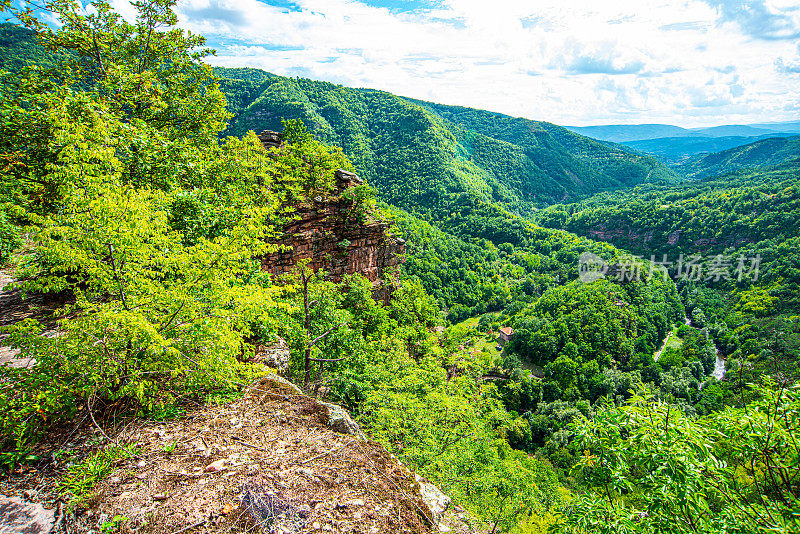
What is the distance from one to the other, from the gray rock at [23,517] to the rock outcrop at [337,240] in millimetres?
13680

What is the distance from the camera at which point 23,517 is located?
399 cm

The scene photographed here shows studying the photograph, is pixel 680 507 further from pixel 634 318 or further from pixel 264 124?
pixel 264 124

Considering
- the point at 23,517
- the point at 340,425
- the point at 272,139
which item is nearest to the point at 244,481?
the point at 340,425

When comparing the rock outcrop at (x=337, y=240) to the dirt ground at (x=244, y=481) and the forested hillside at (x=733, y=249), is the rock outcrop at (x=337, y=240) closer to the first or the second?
the dirt ground at (x=244, y=481)

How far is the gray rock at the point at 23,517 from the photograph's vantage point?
3.88 meters

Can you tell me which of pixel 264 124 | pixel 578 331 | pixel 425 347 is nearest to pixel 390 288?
pixel 425 347

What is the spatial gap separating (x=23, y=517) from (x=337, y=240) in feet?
56.0

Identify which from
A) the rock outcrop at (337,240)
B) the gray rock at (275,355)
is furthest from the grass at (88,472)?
the rock outcrop at (337,240)

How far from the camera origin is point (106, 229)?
506 cm

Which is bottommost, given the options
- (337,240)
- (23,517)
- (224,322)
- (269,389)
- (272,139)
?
(269,389)

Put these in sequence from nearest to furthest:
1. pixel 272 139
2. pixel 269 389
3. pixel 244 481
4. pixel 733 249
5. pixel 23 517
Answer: pixel 23 517, pixel 244 481, pixel 269 389, pixel 272 139, pixel 733 249

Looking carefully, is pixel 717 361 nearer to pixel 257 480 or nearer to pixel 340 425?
pixel 340 425

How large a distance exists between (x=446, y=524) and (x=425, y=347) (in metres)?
14.2

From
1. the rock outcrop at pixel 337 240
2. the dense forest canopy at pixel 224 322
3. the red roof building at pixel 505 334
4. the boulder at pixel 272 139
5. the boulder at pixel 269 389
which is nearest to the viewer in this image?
the dense forest canopy at pixel 224 322
